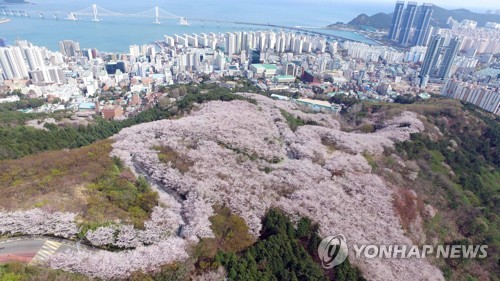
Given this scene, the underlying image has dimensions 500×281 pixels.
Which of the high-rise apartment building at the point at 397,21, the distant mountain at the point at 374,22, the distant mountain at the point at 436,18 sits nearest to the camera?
the high-rise apartment building at the point at 397,21

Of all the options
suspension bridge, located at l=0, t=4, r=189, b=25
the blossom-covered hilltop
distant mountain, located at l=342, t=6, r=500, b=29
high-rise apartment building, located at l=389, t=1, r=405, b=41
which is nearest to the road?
the blossom-covered hilltop

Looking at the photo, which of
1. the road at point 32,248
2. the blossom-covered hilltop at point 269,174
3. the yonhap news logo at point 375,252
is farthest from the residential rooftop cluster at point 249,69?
the road at point 32,248

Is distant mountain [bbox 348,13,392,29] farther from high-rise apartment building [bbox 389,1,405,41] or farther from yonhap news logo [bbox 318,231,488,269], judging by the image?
yonhap news logo [bbox 318,231,488,269]

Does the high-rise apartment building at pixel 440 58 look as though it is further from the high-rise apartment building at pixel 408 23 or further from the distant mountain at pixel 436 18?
the distant mountain at pixel 436 18

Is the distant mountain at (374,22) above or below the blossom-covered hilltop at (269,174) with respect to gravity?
above

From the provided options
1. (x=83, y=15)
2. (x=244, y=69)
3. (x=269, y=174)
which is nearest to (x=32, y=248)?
(x=269, y=174)

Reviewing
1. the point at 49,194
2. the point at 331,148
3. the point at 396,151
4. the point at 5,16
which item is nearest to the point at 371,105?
the point at 396,151

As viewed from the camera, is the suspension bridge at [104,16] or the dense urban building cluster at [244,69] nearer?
the dense urban building cluster at [244,69]
